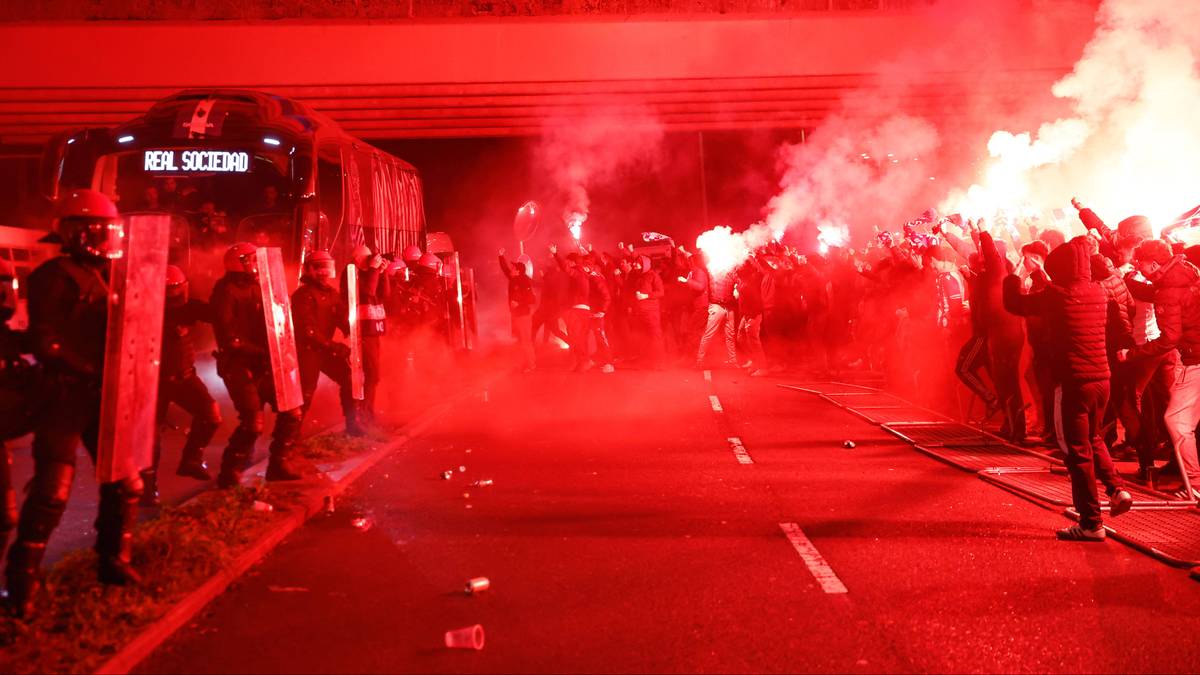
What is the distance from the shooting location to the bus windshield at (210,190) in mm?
14281

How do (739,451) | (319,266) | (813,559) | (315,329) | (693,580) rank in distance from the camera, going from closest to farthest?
(693,580), (813,559), (315,329), (319,266), (739,451)

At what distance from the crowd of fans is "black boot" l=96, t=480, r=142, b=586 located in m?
5.34

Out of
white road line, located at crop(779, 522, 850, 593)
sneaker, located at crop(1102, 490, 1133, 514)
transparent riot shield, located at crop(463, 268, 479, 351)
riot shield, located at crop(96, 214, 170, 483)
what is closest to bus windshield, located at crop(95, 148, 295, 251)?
transparent riot shield, located at crop(463, 268, 479, 351)

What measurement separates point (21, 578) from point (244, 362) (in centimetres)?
353

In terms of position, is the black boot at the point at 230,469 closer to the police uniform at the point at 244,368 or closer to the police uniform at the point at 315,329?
the police uniform at the point at 244,368

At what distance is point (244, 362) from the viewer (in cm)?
852

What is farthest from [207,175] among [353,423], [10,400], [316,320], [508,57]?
[508,57]

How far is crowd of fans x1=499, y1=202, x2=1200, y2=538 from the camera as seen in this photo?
7375mm

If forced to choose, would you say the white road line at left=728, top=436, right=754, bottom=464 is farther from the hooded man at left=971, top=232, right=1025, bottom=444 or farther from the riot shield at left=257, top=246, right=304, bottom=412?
the riot shield at left=257, top=246, right=304, bottom=412

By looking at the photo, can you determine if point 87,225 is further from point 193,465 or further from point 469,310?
point 469,310

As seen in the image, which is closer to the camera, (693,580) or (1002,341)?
(693,580)

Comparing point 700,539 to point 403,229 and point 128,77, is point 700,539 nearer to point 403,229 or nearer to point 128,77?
point 403,229

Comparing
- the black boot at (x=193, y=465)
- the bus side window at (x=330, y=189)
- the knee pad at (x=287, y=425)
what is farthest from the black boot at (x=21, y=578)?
the bus side window at (x=330, y=189)

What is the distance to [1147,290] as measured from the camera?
8281mm
